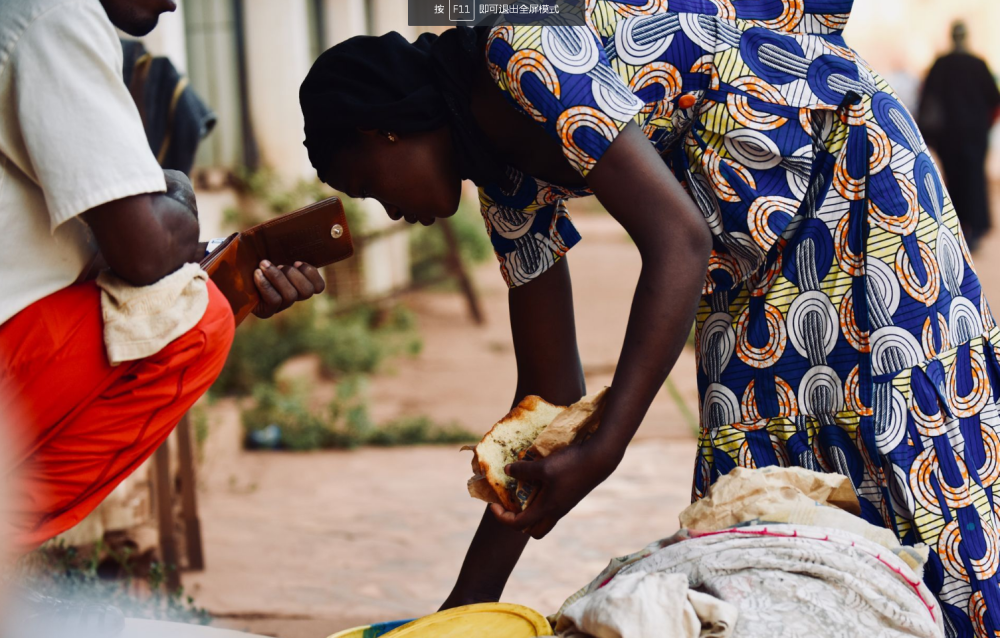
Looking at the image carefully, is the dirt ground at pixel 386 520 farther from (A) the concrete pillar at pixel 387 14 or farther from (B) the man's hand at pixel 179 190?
(A) the concrete pillar at pixel 387 14

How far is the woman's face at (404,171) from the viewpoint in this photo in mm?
1687

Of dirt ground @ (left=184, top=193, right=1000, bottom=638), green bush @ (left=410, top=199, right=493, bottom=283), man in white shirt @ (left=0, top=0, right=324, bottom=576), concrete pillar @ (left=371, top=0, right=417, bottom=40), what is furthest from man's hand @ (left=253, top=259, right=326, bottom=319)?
concrete pillar @ (left=371, top=0, right=417, bottom=40)

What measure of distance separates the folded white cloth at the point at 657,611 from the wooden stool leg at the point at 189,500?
2.44 meters

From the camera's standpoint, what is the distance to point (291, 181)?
7664 mm

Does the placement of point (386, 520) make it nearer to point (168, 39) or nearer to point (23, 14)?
point (168, 39)

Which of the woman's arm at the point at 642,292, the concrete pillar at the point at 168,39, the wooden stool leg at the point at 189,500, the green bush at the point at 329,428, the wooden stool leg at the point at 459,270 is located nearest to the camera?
the woman's arm at the point at 642,292

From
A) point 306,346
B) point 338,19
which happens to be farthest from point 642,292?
point 338,19

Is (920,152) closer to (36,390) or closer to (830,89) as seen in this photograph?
(830,89)

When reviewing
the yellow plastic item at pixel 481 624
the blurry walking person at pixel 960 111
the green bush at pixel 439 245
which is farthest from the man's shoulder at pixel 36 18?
the blurry walking person at pixel 960 111

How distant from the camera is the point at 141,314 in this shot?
1525 mm

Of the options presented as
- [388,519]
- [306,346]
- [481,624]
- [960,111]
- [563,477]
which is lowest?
[306,346]

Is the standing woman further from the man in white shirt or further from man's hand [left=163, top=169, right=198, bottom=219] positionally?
the man in white shirt

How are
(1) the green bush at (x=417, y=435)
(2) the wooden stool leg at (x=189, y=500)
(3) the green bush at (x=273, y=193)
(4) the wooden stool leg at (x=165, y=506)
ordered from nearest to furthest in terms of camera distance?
(4) the wooden stool leg at (x=165, y=506), (2) the wooden stool leg at (x=189, y=500), (1) the green bush at (x=417, y=435), (3) the green bush at (x=273, y=193)

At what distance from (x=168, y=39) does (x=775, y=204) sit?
4.87 metres
